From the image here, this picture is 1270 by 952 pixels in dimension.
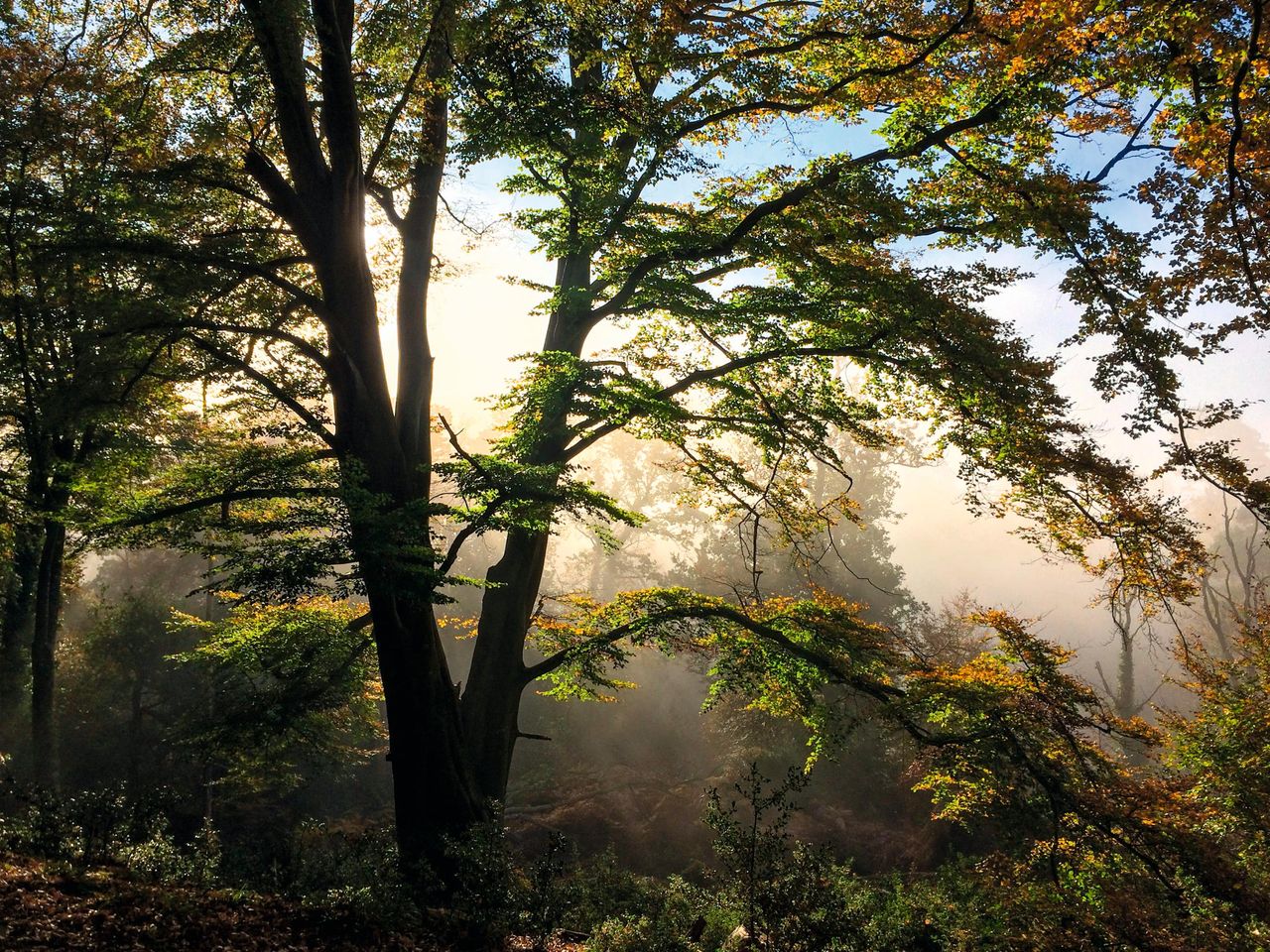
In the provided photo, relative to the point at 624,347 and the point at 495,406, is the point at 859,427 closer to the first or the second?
the point at 624,347

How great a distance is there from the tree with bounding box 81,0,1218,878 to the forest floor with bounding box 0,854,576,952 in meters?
1.74

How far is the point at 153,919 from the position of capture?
417 cm

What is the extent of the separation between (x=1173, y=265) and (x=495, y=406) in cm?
662

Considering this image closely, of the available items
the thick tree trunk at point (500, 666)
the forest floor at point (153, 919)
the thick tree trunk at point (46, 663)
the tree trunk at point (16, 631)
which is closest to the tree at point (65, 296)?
the thick tree trunk at point (46, 663)

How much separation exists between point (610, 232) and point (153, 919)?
6409mm

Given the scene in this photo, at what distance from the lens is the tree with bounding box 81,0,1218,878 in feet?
20.2

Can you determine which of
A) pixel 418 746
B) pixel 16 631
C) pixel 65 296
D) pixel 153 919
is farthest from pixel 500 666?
pixel 16 631

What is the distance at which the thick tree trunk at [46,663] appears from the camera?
10820 millimetres

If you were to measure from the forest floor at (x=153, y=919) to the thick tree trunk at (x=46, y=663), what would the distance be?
25.5ft

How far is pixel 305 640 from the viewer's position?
26.7 feet

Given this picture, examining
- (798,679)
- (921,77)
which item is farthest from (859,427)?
(921,77)

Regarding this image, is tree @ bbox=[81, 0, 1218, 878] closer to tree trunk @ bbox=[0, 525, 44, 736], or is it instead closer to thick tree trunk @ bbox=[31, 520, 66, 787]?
thick tree trunk @ bbox=[31, 520, 66, 787]

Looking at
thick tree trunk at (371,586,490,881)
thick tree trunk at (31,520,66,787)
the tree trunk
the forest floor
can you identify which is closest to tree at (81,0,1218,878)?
thick tree trunk at (371,586,490,881)

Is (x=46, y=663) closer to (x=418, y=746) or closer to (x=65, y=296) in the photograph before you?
(x=65, y=296)
